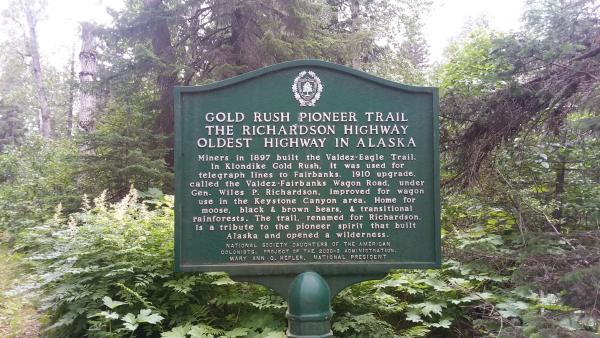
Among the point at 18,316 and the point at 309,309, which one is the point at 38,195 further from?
the point at 309,309

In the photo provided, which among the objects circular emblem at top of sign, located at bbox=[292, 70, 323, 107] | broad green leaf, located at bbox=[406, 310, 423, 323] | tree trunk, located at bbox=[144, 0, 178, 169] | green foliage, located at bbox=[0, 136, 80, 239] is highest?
tree trunk, located at bbox=[144, 0, 178, 169]

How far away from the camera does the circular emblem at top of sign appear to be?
3873mm

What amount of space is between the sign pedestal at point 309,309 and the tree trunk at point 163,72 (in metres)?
5.84

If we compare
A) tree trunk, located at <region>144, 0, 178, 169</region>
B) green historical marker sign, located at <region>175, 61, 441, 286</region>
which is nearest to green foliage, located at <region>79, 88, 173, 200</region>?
tree trunk, located at <region>144, 0, 178, 169</region>

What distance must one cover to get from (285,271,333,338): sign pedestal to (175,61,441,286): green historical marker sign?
178 mm

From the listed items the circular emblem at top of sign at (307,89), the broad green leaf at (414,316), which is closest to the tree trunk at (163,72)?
the circular emblem at top of sign at (307,89)

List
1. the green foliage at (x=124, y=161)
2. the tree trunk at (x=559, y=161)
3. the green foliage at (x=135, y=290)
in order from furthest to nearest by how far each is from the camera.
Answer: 1. the green foliage at (x=124, y=161)
2. the tree trunk at (x=559, y=161)
3. the green foliage at (x=135, y=290)

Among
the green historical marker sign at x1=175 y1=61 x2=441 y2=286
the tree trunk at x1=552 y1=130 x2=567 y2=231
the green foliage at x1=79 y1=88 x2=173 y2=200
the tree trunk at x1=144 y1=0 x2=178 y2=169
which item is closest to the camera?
the green historical marker sign at x1=175 y1=61 x2=441 y2=286

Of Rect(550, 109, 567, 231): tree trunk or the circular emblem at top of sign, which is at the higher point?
the circular emblem at top of sign

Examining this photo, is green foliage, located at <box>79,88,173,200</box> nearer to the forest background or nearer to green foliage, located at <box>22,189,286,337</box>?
the forest background

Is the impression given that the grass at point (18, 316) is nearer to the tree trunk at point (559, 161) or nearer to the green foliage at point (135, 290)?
the green foliage at point (135, 290)

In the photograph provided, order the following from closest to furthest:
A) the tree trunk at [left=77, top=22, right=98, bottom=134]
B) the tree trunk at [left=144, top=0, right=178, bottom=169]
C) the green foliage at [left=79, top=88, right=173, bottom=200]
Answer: the green foliage at [left=79, top=88, right=173, bottom=200] → the tree trunk at [left=144, top=0, right=178, bottom=169] → the tree trunk at [left=77, top=22, right=98, bottom=134]

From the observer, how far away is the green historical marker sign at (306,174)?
3699mm

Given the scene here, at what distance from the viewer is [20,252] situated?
27.3 feet
